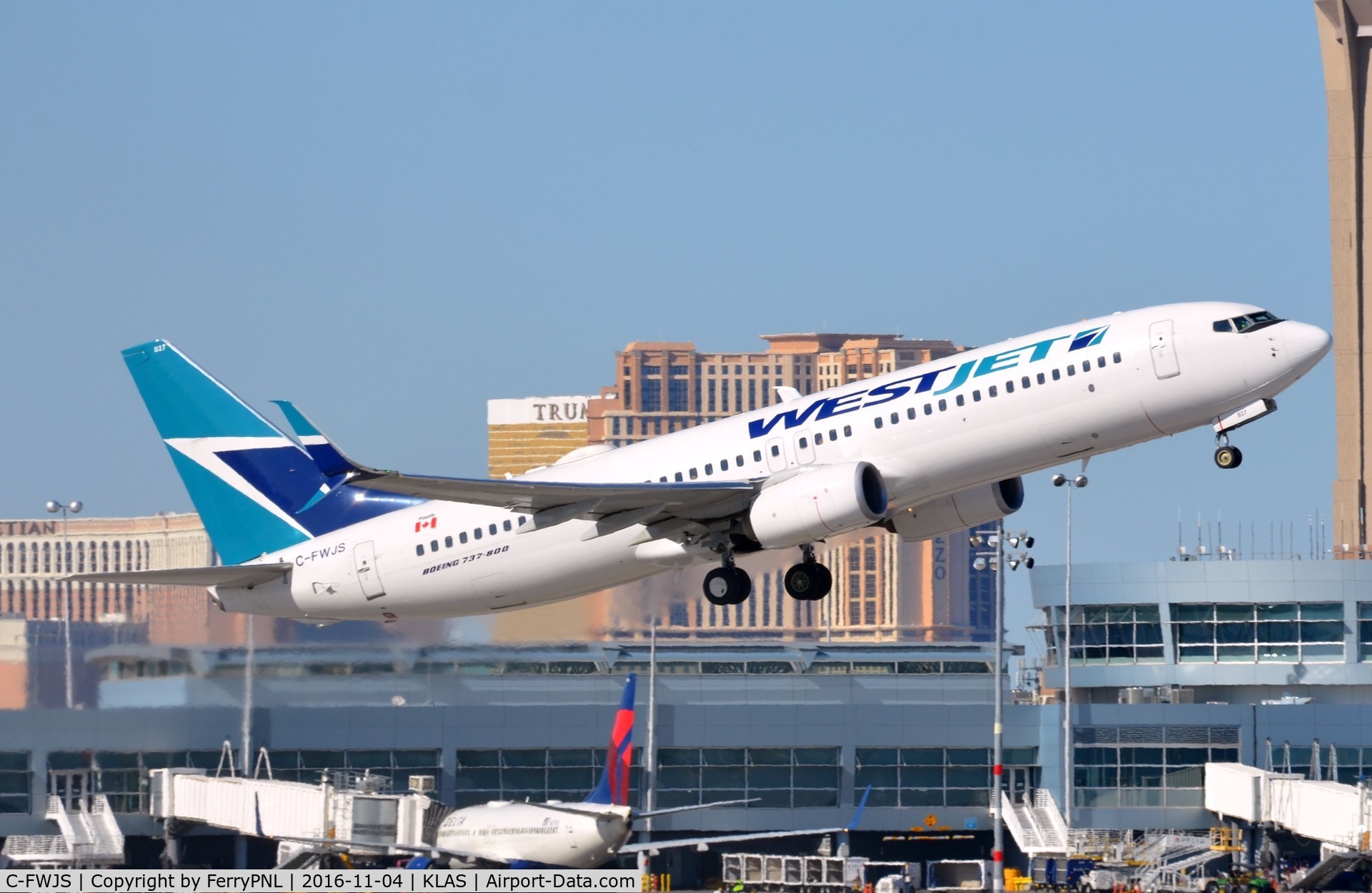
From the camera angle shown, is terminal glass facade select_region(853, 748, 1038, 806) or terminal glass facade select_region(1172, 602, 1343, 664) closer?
terminal glass facade select_region(853, 748, 1038, 806)

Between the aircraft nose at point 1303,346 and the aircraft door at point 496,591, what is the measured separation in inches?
680

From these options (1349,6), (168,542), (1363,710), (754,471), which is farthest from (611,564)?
(168,542)

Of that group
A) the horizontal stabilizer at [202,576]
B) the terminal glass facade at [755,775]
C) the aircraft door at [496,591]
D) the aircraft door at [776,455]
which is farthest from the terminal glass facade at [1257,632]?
the horizontal stabilizer at [202,576]

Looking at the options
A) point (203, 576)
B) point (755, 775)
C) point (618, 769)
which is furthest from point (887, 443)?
point (755, 775)

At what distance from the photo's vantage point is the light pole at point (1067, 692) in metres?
83.9

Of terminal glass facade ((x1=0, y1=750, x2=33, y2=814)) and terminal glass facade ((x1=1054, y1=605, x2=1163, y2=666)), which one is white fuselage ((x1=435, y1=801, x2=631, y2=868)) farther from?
terminal glass facade ((x1=1054, y1=605, x2=1163, y2=666))

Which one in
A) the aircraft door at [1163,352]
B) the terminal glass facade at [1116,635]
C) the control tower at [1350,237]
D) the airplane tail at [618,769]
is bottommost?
the airplane tail at [618,769]

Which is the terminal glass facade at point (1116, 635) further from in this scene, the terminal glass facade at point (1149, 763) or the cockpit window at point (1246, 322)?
the cockpit window at point (1246, 322)

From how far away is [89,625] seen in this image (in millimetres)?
72188

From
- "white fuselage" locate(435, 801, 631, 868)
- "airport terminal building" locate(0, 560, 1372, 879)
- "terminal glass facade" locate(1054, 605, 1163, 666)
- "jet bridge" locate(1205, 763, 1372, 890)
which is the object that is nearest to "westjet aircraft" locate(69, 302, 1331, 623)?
"white fuselage" locate(435, 801, 631, 868)

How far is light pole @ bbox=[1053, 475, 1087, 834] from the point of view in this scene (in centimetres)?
8394

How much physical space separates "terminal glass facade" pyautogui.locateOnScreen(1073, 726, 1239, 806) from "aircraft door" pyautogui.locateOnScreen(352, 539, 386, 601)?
4546cm

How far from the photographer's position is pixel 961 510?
4797 centimetres

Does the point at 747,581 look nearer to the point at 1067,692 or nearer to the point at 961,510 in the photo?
the point at 961,510
